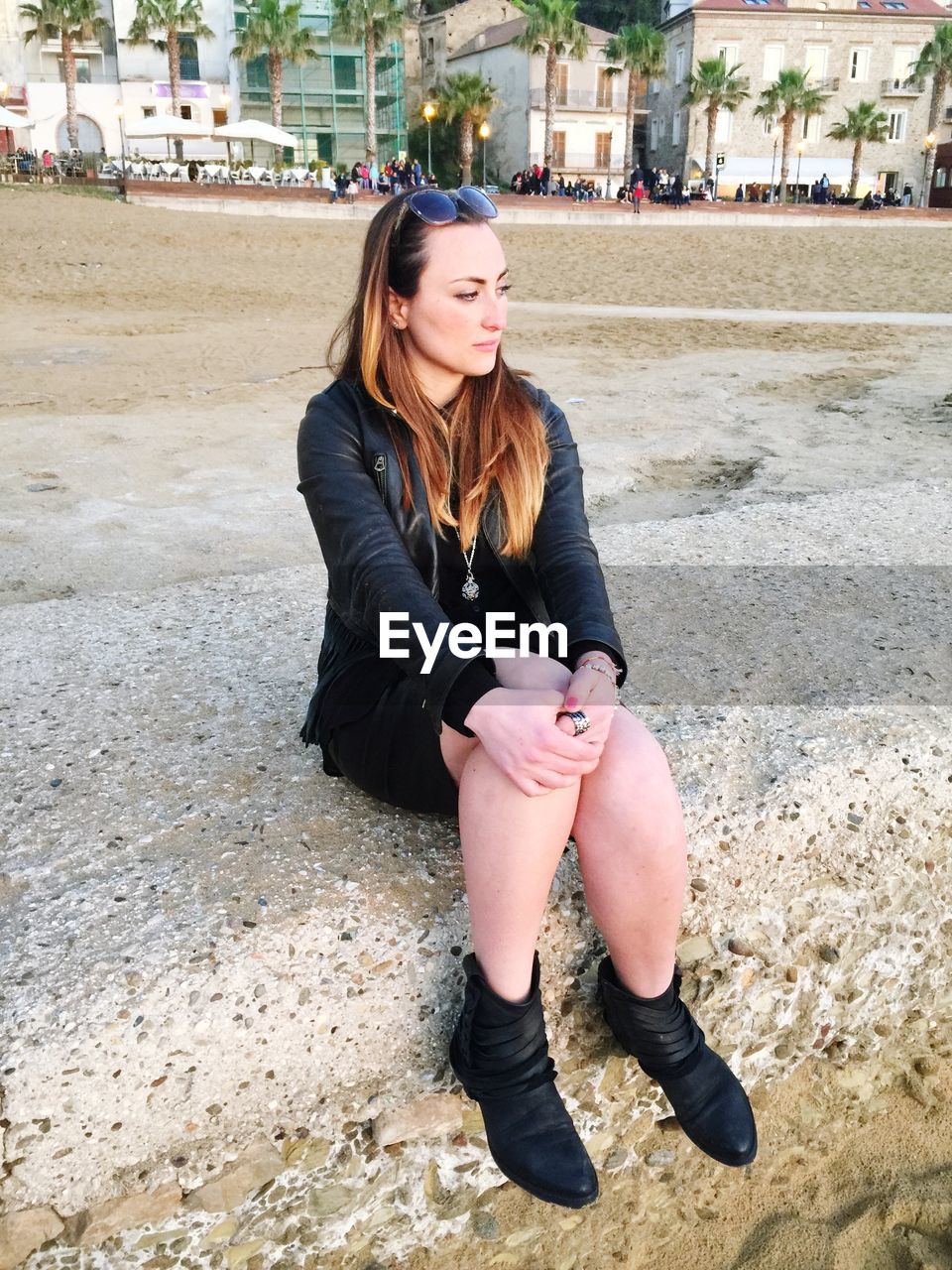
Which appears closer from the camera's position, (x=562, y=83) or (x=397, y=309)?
(x=397, y=309)

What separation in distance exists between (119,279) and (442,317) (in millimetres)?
14278

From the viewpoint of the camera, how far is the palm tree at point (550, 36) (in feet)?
133

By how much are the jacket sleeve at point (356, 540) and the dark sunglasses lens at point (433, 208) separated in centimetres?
37

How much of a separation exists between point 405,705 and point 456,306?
785 mm

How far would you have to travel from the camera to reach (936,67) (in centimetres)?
4462

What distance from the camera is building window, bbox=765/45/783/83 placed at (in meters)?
46.2

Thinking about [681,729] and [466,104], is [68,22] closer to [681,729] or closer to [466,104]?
[466,104]

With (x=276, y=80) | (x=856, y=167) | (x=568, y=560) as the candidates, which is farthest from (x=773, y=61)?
(x=568, y=560)

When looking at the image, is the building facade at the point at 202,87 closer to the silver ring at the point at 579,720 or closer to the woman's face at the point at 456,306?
the woman's face at the point at 456,306

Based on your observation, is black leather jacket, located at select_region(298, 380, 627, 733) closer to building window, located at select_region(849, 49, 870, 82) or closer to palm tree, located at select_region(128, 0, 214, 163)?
palm tree, located at select_region(128, 0, 214, 163)

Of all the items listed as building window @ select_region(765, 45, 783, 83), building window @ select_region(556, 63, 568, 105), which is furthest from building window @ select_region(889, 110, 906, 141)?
building window @ select_region(556, 63, 568, 105)

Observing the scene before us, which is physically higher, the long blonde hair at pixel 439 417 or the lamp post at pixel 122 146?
the lamp post at pixel 122 146

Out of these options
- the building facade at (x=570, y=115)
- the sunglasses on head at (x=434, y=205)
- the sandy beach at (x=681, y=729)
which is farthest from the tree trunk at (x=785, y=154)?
the sunglasses on head at (x=434, y=205)

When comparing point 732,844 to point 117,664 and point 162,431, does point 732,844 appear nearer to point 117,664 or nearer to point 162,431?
point 117,664
